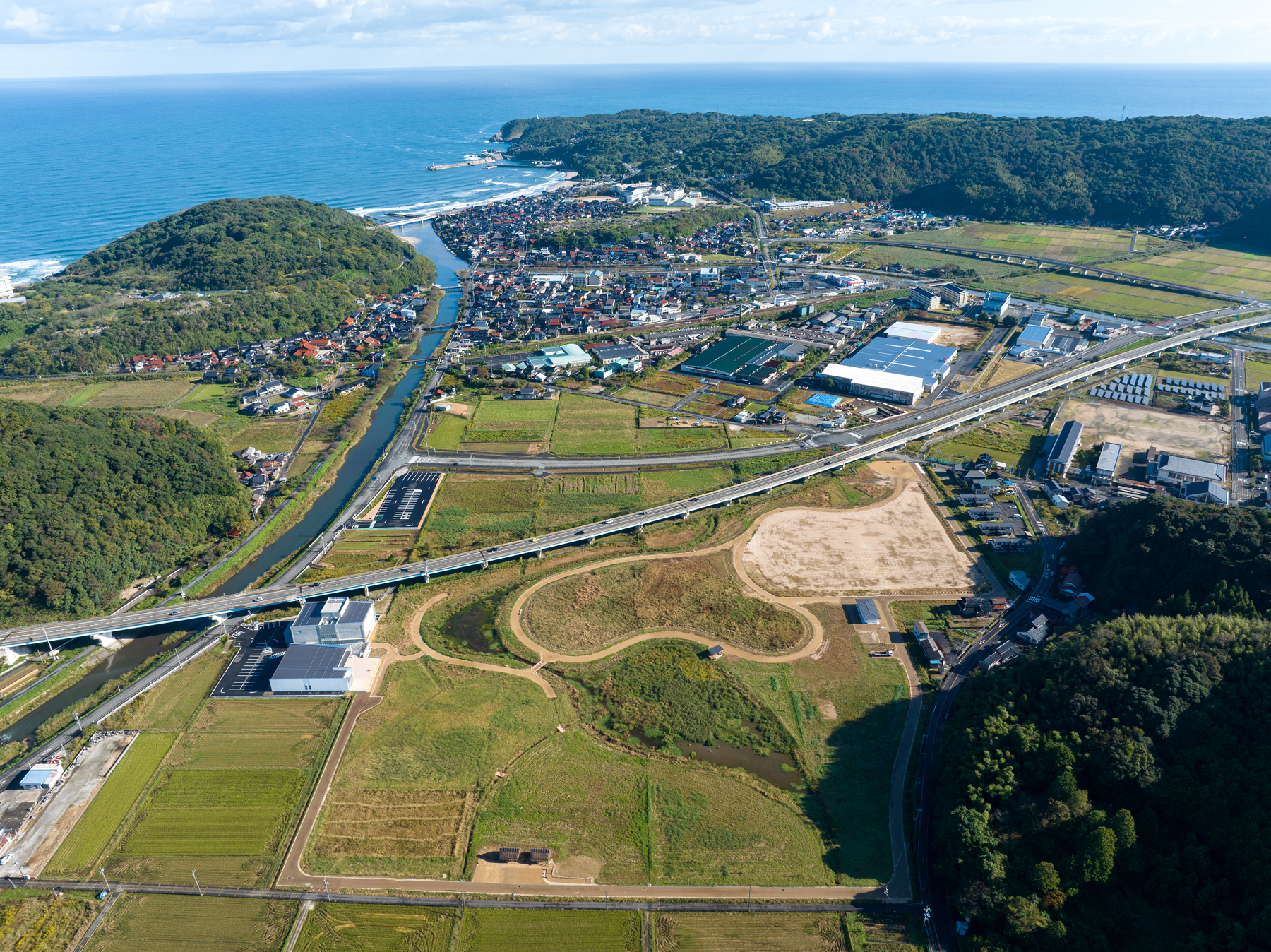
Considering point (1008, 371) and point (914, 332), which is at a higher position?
point (914, 332)

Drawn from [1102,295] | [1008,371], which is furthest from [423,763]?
[1102,295]

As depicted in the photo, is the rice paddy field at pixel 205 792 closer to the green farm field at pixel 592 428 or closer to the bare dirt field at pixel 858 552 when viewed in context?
the bare dirt field at pixel 858 552

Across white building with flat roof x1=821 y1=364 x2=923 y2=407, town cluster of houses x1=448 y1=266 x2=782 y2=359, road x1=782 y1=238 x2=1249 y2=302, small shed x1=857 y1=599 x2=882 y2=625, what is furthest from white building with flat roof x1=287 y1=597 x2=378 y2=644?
road x1=782 y1=238 x2=1249 y2=302

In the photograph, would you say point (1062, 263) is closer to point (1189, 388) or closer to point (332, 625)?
point (1189, 388)

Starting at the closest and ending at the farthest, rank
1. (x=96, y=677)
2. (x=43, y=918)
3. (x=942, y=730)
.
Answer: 1. (x=43, y=918)
2. (x=942, y=730)
3. (x=96, y=677)

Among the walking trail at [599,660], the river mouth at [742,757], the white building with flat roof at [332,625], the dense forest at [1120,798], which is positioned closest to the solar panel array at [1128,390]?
the walking trail at [599,660]

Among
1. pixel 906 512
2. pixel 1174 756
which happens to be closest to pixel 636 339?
pixel 906 512

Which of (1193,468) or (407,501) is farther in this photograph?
(1193,468)

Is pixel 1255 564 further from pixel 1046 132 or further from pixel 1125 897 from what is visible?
pixel 1046 132
